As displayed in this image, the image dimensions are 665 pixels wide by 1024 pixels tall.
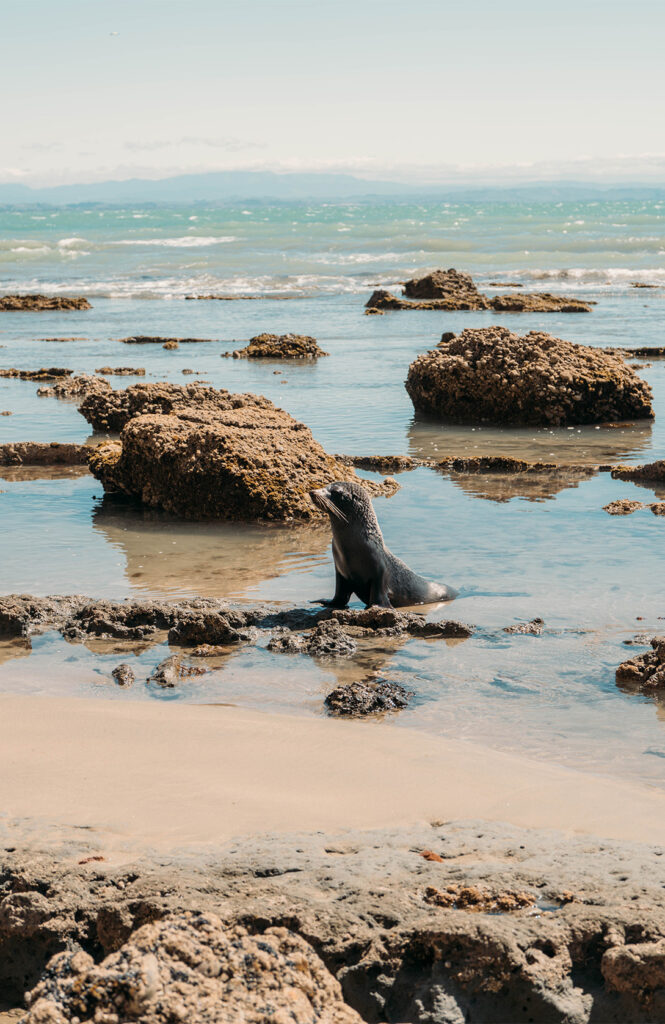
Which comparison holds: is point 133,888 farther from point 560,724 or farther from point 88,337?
point 88,337

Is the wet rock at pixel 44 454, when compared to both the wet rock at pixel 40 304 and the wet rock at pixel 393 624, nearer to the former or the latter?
the wet rock at pixel 393 624

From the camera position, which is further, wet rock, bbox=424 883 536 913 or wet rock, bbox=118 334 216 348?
wet rock, bbox=118 334 216 348

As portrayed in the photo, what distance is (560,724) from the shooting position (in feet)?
17.5

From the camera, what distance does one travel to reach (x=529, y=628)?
22.1ft

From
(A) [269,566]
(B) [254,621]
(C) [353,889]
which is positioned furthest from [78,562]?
(C) [353,889]

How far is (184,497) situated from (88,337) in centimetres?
1445

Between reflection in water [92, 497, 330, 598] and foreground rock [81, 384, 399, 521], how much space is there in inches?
7.1

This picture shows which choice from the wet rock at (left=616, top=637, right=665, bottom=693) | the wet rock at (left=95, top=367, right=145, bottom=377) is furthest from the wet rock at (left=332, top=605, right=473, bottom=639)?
the wet rock at (left=95, top=367, right=145, bottom=377)

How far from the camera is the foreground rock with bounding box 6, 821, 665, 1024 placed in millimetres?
2703

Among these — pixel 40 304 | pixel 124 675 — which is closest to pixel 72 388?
pixel 124 675

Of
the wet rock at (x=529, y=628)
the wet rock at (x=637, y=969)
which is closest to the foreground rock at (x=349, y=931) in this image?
the wet rock at (x=637, y=969)

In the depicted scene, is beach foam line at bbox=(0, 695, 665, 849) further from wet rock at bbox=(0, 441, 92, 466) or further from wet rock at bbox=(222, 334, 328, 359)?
wet rock at bbox=(222, 334, 328, 359)

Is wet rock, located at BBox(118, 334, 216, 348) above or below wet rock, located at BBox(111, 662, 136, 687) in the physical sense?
above

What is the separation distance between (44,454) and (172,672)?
664cm
